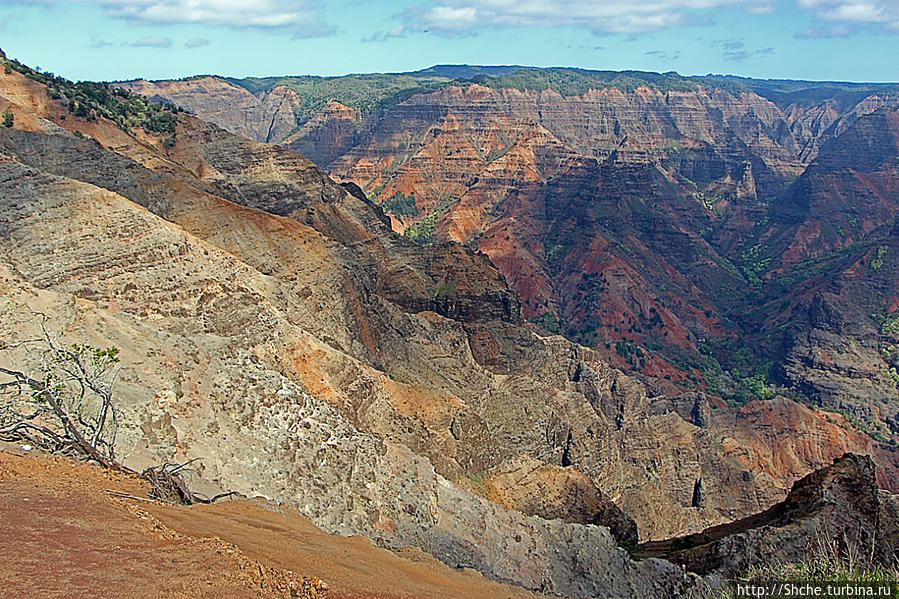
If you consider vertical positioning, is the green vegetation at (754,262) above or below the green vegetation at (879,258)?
below

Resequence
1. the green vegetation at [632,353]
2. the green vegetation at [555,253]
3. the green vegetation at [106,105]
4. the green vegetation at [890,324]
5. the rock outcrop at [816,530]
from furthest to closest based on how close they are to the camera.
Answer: the green vegetation at [555,253], the green vegetation at [890,324], the green vegetation at [632,353], the green vegetation at [106,105], the rock outcrop at [816,530]

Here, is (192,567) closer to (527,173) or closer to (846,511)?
(846,511)

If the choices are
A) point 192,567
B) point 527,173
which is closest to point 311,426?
point 192,567

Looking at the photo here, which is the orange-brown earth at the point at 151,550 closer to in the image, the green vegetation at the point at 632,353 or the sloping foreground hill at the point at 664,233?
the sloping foreground hill at the point at 664,233

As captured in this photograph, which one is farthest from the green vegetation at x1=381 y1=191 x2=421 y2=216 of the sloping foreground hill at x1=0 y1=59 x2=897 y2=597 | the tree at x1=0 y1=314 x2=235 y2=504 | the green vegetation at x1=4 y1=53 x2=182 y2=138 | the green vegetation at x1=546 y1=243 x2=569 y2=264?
the tree at x1=0 y1=314 x2=235 y2=504

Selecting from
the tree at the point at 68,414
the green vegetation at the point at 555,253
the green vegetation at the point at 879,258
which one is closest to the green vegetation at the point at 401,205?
the green vegetation at the point at 555,253

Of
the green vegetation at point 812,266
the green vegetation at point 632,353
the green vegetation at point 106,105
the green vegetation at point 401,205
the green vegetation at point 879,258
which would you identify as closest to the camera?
the green vegetation at point 106,105

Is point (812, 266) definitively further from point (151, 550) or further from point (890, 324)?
point (151, 550)
